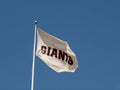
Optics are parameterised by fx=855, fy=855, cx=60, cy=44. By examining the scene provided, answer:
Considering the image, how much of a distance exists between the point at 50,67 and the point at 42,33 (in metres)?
2.84

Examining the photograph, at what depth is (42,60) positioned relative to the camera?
6656 cm

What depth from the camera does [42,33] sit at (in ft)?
222

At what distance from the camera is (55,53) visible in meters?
68.1

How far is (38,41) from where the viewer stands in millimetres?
67438

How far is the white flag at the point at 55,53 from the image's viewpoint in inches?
2643

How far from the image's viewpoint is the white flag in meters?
67.1

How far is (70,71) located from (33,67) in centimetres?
369

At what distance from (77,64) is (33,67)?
455cm

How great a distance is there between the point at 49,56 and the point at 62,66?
133 centimetres

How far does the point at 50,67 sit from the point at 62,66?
1.29 m

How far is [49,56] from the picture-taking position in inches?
2653

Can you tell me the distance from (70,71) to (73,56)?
4.99ft

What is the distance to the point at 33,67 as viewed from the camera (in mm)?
65250

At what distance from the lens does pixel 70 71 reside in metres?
67.6
